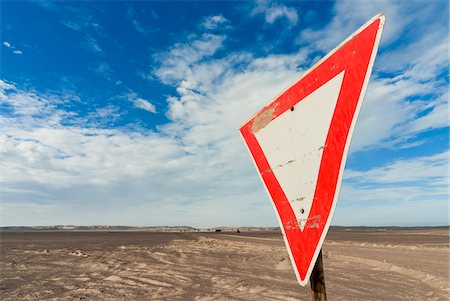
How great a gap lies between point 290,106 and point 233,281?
6.73 meters

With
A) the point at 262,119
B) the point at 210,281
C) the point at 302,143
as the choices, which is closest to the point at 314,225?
the point at 302,143

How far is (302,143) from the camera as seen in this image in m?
1.59

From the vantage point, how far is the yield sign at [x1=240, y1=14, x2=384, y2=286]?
1333 millimetres

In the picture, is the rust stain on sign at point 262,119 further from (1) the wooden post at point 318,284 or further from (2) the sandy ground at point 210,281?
(2) the sandy ground at point 210,281

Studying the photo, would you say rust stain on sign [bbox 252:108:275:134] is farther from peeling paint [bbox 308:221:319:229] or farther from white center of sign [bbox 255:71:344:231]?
peeling paint [bbox 308:221:319:229]

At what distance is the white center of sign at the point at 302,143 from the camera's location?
1.47m

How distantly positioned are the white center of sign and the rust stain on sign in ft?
0.22

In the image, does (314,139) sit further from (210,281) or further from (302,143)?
(210,281)

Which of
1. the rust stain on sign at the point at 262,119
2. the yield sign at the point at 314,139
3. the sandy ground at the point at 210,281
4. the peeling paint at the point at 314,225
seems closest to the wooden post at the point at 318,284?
the yield sign at the point at 314,139

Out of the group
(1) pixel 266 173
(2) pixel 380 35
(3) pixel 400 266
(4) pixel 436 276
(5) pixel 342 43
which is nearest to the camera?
(2) pixel 380 35

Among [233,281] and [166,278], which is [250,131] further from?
[166,278]

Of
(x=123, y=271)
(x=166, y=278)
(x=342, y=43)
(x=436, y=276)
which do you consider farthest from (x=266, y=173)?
(x=436, y=276)

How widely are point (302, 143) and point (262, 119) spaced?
442 millimetres

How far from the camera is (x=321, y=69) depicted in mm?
1526
